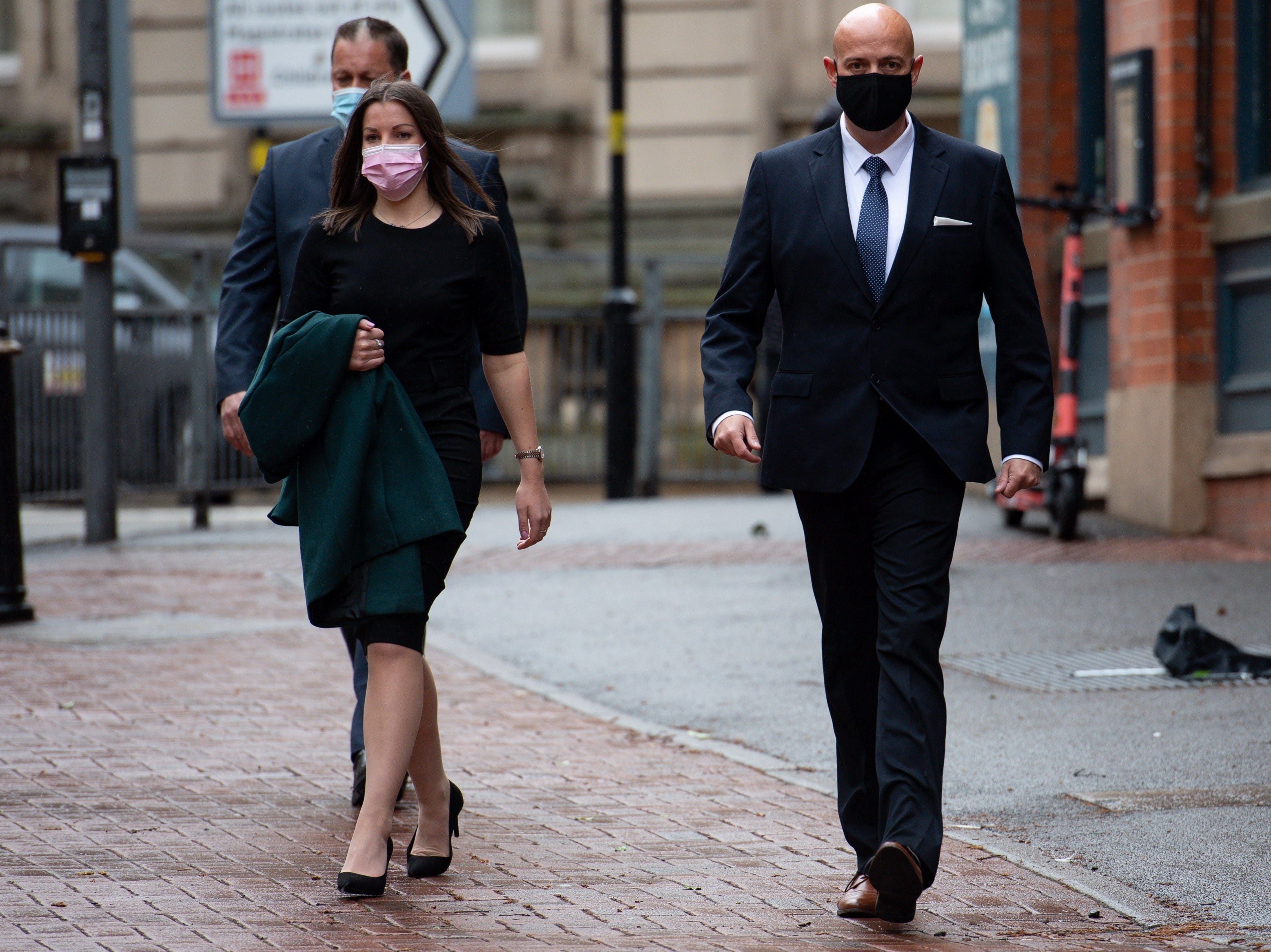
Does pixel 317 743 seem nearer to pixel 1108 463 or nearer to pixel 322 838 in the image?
pixel 322 838

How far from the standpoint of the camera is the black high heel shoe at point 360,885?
4238mm

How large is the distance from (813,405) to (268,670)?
3.83 m

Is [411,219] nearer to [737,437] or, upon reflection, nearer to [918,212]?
[737,437]

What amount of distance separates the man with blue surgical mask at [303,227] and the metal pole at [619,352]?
9.72m

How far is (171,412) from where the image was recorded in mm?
12961

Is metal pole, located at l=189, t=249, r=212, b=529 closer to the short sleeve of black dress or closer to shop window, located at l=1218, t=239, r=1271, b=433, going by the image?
shop window, located at l=1218, t=239, r=1271, b=433

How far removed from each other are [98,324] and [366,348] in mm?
7765

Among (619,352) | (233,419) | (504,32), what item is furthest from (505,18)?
(233,419)

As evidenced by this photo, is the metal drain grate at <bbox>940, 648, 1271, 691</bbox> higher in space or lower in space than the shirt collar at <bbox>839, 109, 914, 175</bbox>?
lower

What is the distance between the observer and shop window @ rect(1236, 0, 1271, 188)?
10.6m

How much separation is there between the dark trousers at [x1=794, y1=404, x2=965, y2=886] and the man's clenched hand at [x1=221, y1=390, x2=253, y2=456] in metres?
1.44

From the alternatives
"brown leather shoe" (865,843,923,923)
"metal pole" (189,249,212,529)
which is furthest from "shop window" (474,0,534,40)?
"brown leather shoe" (865,843,923,923)

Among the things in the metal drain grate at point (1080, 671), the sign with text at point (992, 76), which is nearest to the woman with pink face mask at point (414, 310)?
the metal drain grate at point (1080, 671)

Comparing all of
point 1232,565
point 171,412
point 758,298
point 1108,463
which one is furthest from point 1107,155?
point 758,298
